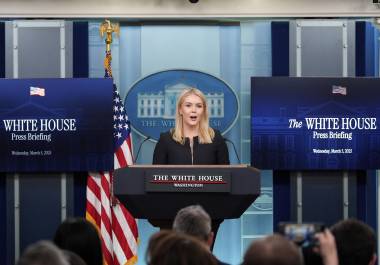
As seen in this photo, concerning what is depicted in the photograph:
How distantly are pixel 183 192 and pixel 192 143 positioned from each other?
81cm

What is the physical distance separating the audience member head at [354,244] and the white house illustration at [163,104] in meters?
3.83

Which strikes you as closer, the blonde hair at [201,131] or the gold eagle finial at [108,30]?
the blonde hair at [201,131]

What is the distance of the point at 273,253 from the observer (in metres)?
2.26

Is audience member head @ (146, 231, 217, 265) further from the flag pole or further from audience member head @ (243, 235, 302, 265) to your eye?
the flag pole

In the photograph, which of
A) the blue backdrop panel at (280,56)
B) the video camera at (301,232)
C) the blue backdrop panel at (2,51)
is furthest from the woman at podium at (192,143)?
the blue backdrop panel at (2,51)

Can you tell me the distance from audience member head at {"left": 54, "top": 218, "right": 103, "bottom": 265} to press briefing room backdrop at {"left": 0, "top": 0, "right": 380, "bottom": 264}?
352 cm

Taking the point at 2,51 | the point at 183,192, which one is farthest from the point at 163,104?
the point at 183,192

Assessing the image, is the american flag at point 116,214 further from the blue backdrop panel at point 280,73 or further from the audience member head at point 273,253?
the audience member head at point 273,253

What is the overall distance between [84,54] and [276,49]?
1.72m

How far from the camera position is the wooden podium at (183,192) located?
405 cm

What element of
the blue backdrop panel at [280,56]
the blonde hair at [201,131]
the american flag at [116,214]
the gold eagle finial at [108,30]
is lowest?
the american flag at [116,214]

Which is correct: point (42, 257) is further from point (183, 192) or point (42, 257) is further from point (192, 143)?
point (192, 143)

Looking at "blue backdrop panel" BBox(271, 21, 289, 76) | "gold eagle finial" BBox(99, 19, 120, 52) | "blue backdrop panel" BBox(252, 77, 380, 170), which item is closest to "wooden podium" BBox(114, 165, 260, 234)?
"blue backdrop panel" BBox(252, 77, 380, 170)

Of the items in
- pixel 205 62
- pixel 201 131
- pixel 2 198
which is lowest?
pixel 2 198
